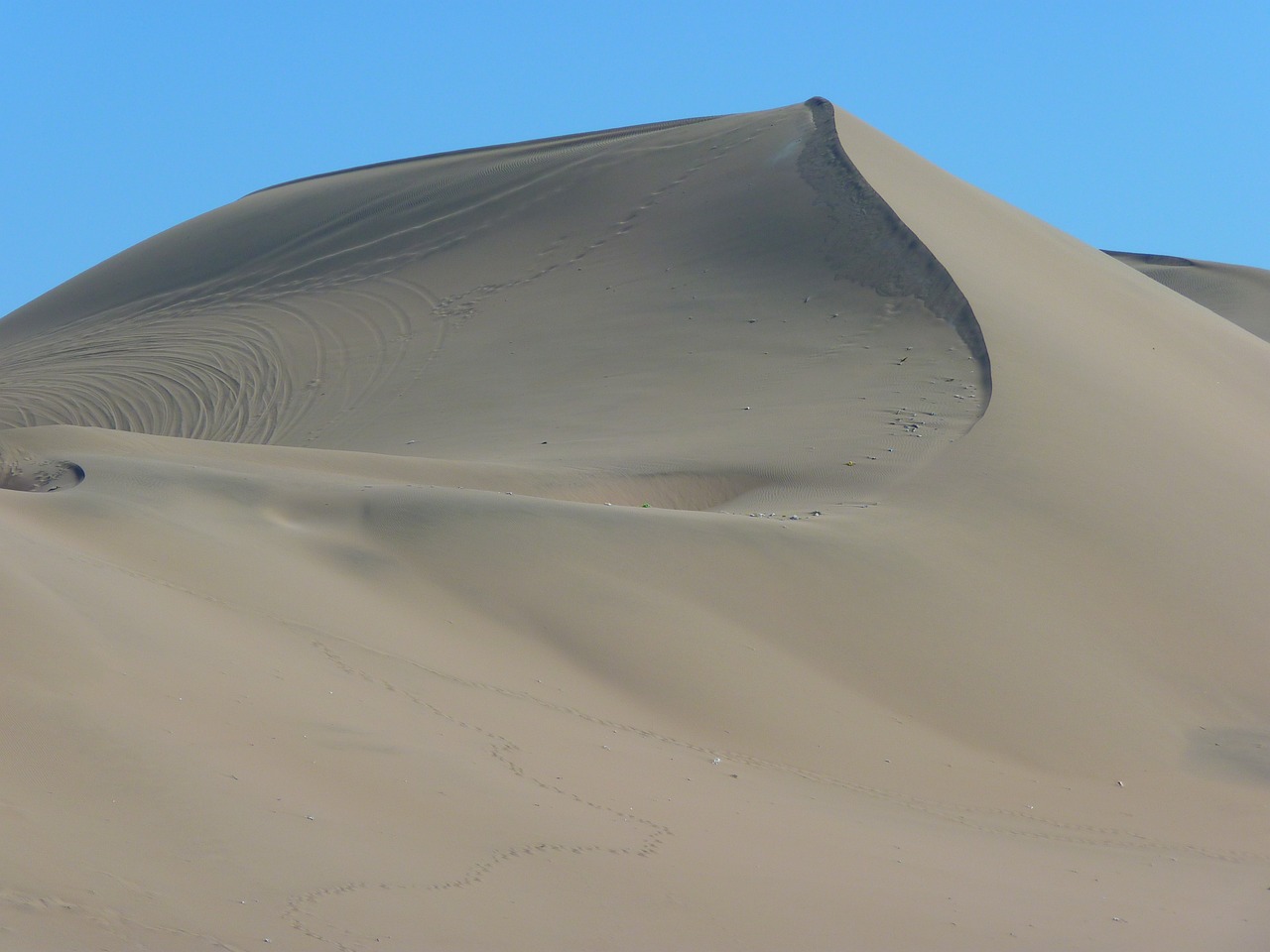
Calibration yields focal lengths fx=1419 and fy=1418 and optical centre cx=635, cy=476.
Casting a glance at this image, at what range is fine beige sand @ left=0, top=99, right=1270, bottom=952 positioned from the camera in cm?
483

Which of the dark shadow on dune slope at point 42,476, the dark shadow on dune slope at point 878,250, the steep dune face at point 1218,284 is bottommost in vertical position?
the dark shadow on dune slope at point 42,476

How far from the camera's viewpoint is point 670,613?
833cm

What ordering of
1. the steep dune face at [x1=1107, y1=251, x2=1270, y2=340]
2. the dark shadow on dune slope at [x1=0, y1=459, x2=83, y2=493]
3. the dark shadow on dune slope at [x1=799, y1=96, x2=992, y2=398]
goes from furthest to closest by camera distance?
the steep dune face at [x1=1107, y1=251, x2=1270, y2=340] < the dark shadow on dune slope at [x1=799, y1=96, x2=992, y2=398] < the dark shadow on dune slope at [x1=0, y1=459, x2=83, y2=493]

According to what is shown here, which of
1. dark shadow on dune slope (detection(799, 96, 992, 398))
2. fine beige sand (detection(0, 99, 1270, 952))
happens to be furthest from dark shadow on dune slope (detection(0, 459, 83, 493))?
dark shadow on dune slope (detection(799, 96, 992, 398))

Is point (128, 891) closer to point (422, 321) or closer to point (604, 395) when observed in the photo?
point (604, 395)

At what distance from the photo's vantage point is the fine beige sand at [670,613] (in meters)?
4.83

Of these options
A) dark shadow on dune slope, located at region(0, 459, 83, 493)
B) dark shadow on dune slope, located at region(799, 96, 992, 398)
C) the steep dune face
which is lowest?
dark shadow on dune slope, located at region(0, 459, 83, 493)

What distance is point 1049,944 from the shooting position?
5039mm

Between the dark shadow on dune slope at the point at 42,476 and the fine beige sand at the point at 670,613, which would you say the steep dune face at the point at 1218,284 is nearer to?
the fine beige sand at the point at 670,613

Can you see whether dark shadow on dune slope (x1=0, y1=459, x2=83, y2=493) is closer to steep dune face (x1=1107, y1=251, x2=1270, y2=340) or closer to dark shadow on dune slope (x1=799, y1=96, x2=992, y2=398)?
dark shadow on dune slope (x1=799, y1=96, x2=992, y2=398)

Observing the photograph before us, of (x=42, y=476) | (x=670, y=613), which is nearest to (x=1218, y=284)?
(x=670, y=613)

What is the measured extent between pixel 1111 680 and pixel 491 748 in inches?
181

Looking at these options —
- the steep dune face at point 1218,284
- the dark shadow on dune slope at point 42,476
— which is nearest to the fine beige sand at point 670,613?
the dark shadow on dune slope at point 42,476

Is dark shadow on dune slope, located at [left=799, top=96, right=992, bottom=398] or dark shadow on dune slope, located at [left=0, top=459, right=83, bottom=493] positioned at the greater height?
dark shadow on dune slope, located at [left=799, top=96, right=992, bottom=398]
